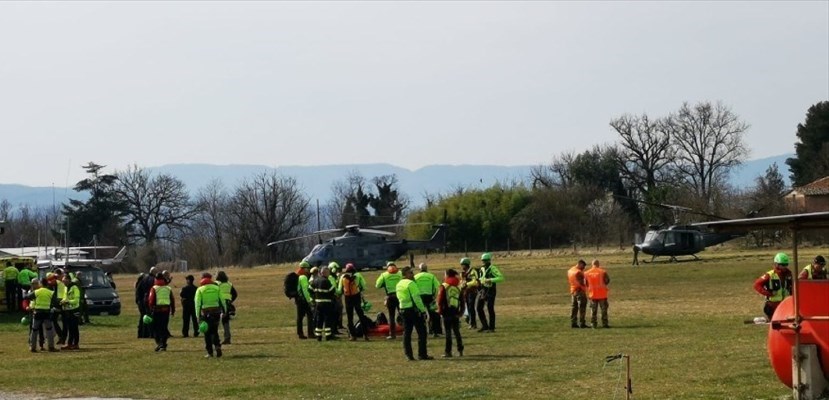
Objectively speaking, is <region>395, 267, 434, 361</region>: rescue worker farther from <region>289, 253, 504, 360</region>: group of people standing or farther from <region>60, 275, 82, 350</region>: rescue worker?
<region>60, 275, 82, 350</region>: rescue worker

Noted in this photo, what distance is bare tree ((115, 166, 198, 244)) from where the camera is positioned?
5305 inches

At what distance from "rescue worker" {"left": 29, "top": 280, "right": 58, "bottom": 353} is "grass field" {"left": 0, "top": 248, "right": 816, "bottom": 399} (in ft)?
1.83

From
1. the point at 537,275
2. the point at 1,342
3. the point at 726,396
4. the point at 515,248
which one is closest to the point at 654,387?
the point at 726,396

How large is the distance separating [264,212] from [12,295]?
88069 mm

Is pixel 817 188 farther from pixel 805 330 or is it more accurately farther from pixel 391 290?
pixel 805 330

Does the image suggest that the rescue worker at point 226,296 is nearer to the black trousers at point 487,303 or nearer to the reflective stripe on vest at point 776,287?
the black trousers at point 487,303

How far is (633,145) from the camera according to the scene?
117438mm

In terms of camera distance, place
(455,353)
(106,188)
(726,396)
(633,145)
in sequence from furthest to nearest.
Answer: (106,188) < (633,145) < (455,353) < (726,396)

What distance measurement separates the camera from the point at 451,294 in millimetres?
25141

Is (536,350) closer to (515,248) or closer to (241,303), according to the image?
(241,303)

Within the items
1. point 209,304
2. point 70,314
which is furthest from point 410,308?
point 70,314

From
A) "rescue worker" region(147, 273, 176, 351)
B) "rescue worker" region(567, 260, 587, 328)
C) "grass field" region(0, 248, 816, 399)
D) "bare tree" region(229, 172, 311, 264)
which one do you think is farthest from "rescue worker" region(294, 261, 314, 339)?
"bare tree" region(229, 172, 311, 264)

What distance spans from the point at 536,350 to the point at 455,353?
156cm

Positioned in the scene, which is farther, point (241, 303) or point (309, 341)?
point (241, 303)
